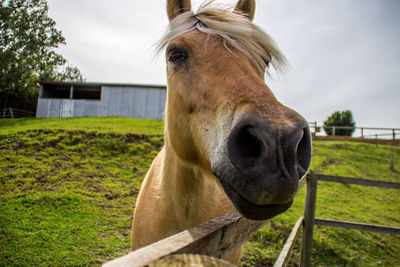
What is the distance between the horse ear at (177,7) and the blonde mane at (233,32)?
0.66 ft

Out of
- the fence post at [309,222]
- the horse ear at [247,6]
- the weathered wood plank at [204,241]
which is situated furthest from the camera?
the fence post at [309,222]

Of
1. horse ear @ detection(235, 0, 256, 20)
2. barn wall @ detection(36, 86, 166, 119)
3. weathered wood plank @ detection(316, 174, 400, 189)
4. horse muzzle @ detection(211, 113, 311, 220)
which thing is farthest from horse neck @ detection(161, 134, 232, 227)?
barn wall @ detection(36, 86, 166, 119)

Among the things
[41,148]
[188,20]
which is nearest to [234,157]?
[188,20]

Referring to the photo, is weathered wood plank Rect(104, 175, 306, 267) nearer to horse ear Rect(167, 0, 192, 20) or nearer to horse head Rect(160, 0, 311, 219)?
horse head Rect(160, 0, 311, 219)

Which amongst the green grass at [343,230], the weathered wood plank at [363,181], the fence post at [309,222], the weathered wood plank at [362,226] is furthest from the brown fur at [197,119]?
the green grass at [343,230]

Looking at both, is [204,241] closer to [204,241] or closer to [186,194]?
[204,241]

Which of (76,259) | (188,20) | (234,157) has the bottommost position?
(76,259)

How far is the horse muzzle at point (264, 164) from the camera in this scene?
3.25 feet

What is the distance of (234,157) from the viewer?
108 centimetres

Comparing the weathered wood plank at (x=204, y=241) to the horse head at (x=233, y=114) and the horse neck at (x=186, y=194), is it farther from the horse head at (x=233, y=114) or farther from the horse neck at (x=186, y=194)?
the horse neck at (x=186, y=194)

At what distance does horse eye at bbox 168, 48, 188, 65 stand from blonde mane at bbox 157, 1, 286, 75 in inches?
7.9

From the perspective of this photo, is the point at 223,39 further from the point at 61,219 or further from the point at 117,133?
the point at 117,133

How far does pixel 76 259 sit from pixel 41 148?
23.6 feet

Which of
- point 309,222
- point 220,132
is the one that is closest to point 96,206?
point 309,222
